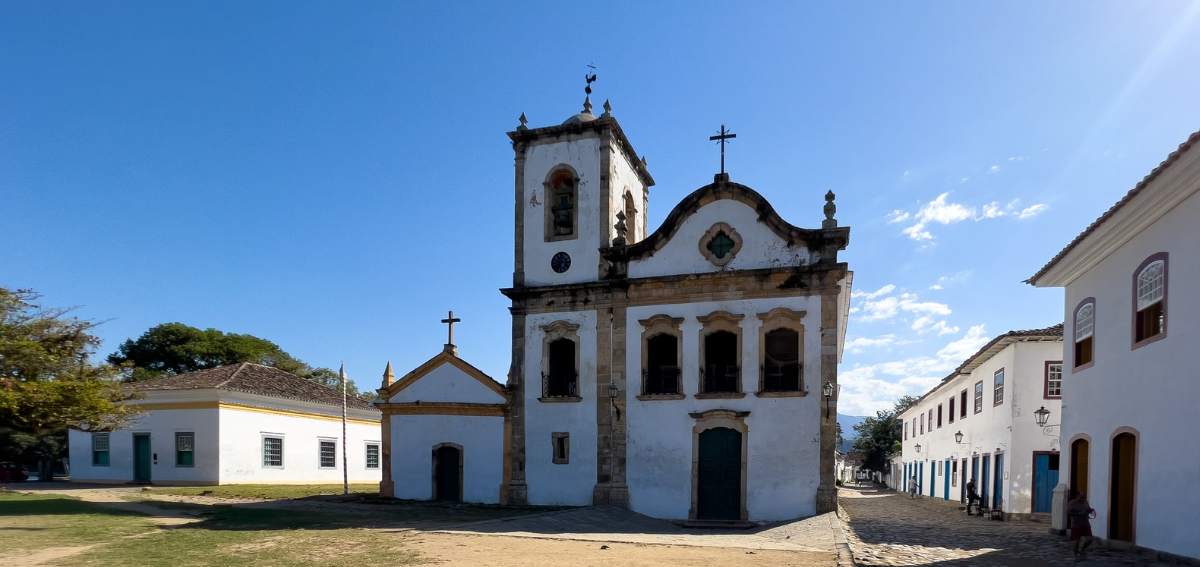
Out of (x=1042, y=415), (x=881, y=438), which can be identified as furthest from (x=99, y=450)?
(x=881, y=438)

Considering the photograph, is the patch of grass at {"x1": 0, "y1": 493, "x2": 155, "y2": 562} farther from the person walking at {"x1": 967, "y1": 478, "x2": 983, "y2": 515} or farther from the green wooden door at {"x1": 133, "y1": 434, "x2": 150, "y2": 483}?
the person walking at {"x1": 967, "y1": 478, "x2": 983, "y2": 515}

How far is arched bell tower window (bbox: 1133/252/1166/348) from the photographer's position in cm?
1073

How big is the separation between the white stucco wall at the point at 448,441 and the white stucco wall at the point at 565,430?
1.06 m

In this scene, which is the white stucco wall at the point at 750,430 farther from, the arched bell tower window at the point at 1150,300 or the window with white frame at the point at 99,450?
the window with white frame at the point at 99,450

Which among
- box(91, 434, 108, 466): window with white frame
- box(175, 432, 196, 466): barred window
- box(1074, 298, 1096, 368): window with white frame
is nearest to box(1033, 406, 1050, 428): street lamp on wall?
box(1074, 298, 1096, 368): window with white frame

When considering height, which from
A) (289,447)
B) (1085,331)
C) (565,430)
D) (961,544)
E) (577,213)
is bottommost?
(961,544)

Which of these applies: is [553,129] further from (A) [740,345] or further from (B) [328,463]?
(B) [328,463]

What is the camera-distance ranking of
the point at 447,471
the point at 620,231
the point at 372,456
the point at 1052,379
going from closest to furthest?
the point at 620,231
the point at 1052,379
the point at 447,471
the point at 372,456

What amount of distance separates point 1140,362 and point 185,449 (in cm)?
A: 2872

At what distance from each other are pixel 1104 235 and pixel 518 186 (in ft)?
46.3

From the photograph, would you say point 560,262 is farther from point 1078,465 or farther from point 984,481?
point 984,481

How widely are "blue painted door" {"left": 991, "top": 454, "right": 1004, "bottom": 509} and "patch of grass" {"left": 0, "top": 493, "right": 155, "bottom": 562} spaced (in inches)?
833

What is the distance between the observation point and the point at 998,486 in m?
20.7

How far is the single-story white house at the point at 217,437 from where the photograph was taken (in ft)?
85.1
